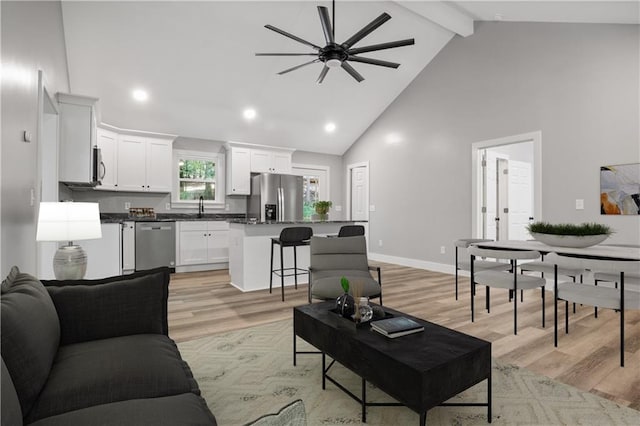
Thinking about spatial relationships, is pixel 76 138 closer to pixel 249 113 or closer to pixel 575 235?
pixel 249 113

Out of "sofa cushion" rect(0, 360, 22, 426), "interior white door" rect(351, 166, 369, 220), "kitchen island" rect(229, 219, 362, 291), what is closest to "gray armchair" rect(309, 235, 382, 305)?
"kitchen island" rect(229, 219, 362, 291)

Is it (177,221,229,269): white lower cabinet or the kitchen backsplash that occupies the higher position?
the kitchen backsplash

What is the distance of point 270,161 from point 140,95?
2665 millimetres

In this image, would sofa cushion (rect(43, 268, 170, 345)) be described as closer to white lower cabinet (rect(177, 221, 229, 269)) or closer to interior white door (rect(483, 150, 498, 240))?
white lower cabinet (rect(177, 221, 229, 269))

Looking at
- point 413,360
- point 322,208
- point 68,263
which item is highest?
point 322,208

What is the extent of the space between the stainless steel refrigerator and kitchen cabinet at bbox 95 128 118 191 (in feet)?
7.98

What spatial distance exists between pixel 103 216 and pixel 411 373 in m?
6.12

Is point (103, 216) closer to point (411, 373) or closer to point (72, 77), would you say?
point (72, 77)

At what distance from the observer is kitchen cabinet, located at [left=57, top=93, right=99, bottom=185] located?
3863 millimetres

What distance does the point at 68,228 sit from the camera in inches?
90.0

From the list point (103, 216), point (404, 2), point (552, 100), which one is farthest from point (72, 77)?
point (552, 100)

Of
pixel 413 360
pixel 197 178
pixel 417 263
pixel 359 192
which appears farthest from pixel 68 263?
pixel 359 192

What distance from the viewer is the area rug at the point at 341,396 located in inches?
70.2

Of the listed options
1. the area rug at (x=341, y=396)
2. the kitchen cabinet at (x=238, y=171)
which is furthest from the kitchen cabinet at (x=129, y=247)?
the area rug at (x=341, y=396)
